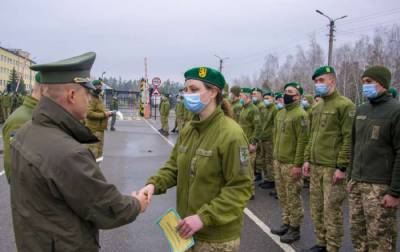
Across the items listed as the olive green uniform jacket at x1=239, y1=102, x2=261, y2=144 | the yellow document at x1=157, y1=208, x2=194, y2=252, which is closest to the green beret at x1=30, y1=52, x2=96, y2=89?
the yellow document at x1=157, y1=208, x2=194, y2=252

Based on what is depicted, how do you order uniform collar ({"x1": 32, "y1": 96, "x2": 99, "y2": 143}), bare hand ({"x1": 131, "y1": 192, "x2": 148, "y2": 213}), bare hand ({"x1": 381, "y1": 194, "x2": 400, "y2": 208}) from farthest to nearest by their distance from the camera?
bare hand ({"x1": 381, "y1": 194, "x2": 400, "y2": 208})
bare hand ({"x1": 131, "y1": 192, "x2": 148, "y2": 213})
uniform collar ({"x1": 32, "y1": 96, "x2": 99, "y2": 143})

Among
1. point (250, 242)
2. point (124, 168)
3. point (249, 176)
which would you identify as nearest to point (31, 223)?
point (249, 176)

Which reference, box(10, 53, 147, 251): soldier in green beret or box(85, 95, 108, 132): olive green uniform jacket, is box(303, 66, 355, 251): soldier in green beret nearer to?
box(10, 53, 147, 251): soldier in green beret

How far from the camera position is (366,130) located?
3.97 metres

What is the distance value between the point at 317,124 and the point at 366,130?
3.02ft

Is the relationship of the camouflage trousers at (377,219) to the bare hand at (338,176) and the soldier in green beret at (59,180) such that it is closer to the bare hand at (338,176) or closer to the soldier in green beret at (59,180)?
the bare hand at (338,176)

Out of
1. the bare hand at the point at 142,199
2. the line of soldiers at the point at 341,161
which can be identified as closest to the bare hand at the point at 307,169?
the line of soldiers at the point at 341,161

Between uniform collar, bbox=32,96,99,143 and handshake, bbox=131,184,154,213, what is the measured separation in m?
0.63

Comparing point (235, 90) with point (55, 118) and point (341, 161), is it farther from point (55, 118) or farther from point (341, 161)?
point (55, 118)

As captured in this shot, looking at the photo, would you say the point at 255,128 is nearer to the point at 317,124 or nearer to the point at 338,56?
the point at 317,124

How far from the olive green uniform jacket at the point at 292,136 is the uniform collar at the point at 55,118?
3.88 m

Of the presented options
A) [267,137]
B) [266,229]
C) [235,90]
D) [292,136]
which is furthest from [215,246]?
[235,90]

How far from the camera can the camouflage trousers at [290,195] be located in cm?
530

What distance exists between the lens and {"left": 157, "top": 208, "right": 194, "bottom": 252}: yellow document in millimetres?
2584
